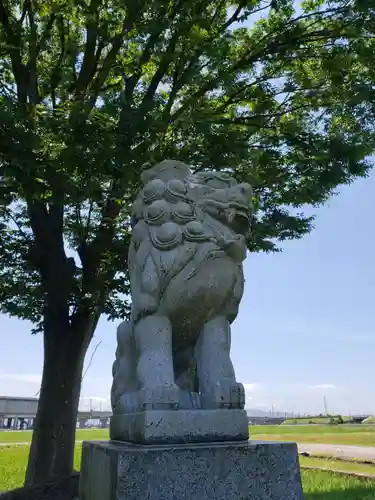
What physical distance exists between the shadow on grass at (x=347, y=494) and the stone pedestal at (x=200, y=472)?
2897 millimetres

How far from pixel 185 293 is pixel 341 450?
25.5ft

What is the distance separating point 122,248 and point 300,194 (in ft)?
8.10

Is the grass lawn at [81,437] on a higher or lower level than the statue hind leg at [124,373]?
lower

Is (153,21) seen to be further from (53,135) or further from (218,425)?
(218,425)

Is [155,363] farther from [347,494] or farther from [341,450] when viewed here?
[341,450]

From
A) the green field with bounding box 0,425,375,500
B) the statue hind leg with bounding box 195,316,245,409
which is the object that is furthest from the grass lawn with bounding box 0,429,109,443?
the statue hind leg with bounding box 195,316,245,409

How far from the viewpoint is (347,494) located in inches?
203

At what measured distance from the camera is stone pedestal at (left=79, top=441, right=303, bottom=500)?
2.25 metres

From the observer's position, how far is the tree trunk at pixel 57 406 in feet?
20.3

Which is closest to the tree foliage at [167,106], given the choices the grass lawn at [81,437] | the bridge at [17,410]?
the grass lawn at [81,437]

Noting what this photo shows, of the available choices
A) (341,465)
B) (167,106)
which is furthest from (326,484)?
(167,106)

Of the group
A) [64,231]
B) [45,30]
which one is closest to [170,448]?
[64,231]

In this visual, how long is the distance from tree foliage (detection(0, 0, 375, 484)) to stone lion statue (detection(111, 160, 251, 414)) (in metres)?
2.32

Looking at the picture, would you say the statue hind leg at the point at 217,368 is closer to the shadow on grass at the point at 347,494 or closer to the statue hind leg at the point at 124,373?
the statue hind leg at the point at 124,373
